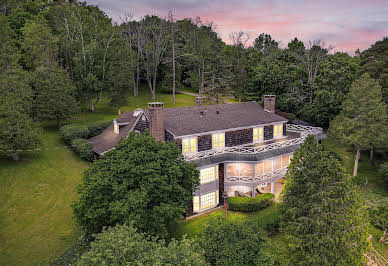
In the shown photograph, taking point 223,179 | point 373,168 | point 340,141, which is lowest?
point 373,168

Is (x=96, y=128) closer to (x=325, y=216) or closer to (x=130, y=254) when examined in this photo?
(x=130, y=254)

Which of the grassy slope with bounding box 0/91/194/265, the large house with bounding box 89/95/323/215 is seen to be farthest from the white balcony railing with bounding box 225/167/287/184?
the grassy slope with bounding box 0/91/194/265

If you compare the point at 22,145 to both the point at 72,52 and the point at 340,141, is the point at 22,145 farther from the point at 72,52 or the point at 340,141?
Answer: the point at 340,141

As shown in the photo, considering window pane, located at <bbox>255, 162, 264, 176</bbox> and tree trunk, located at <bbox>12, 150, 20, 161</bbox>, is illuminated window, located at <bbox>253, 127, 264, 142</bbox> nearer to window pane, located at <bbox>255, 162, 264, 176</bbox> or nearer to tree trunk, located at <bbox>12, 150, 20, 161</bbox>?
window pane, located at <bbox>255, 162, 264, 176</bbox>

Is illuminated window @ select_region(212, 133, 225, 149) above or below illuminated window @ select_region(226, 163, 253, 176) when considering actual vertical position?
above

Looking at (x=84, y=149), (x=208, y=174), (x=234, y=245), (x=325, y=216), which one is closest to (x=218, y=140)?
(x=208, y=174)

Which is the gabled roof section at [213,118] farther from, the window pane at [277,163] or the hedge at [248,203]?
the hedge at [248,203]

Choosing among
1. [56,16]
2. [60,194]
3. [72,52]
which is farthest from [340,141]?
[56,16]
